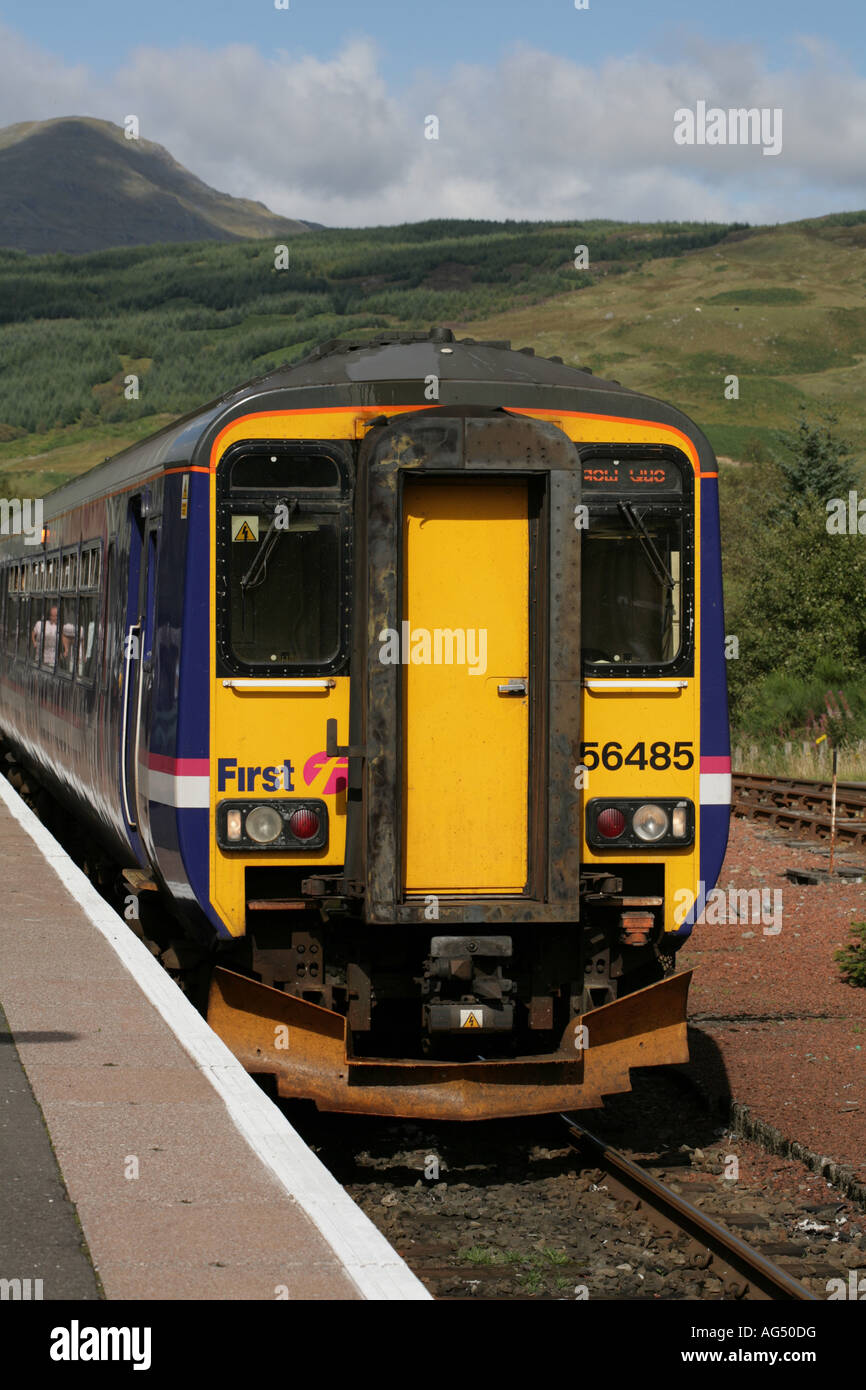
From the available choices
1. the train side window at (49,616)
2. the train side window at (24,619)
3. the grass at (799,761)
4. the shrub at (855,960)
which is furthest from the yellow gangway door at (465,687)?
the grass at (799,761)

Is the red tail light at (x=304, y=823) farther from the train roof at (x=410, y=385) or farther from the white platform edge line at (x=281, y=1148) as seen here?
the train roof at (x=410, y=385)

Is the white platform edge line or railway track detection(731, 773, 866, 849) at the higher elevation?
the white platform edge line

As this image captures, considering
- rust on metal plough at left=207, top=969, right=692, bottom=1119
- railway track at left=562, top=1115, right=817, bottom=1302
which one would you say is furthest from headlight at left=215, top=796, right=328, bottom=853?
railway track at left=562, top=1115, right=817, bottom=1302

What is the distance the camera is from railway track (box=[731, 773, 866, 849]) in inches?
774

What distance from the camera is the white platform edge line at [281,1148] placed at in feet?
15.7

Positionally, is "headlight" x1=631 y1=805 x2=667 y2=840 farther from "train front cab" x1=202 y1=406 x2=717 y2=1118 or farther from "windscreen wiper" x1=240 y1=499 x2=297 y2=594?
"windscreen wiper" x1=240 y1=499 x2=297 y2=594

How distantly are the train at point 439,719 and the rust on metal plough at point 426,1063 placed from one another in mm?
13

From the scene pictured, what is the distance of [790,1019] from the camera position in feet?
36.8

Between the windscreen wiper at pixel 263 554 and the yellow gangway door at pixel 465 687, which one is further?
the windscreen wiper at pixel 263 554

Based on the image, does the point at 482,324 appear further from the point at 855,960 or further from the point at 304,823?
the point at 304,823

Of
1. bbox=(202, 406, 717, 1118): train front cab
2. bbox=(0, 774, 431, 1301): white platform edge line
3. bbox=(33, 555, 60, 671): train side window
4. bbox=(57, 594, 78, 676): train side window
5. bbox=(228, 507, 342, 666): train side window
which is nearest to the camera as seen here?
bbox=(0, 774, 431, 1301): white platform edge line

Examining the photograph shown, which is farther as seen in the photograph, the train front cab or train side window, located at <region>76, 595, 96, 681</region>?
train side window, located at <region>76, 595, 96, 681</region>

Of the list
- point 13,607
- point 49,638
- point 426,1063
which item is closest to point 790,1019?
point 426,1063
